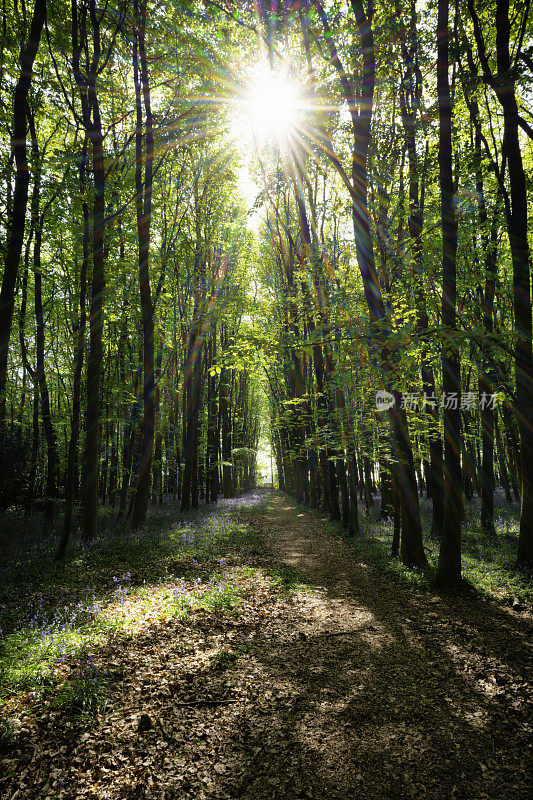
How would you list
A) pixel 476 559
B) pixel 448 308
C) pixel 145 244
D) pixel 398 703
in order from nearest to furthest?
1. pixel 398 703
2. pixel 448 308
3. pixel 476 559
4. pixel 145 244

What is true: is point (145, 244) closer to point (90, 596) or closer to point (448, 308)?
point (448, 308)

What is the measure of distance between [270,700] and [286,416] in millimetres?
14531

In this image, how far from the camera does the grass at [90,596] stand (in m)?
4.27

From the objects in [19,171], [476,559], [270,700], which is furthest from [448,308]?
[19,171]

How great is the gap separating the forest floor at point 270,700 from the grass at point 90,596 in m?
0.04

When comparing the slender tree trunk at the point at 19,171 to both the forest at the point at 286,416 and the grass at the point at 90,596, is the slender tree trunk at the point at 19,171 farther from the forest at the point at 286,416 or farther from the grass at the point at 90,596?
the grass at the point at 90,596

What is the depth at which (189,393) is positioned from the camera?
2202 centimetres

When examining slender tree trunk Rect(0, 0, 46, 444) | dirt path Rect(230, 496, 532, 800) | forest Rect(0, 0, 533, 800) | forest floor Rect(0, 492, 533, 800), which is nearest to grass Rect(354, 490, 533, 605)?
forest Rect(0, 0, 533, 800)

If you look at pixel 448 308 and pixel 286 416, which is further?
pixel 286 416

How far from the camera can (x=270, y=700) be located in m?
4.51

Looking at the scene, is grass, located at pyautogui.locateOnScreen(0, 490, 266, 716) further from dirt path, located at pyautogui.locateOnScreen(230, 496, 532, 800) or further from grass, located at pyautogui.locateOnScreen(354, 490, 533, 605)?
grass, located at pyautogui.locateOnScreen(354, 490, 533, 605)

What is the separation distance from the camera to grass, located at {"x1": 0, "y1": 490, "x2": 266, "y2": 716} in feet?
14.0

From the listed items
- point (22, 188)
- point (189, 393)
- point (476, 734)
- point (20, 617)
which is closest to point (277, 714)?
point (476, 734)

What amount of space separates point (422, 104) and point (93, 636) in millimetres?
16288
